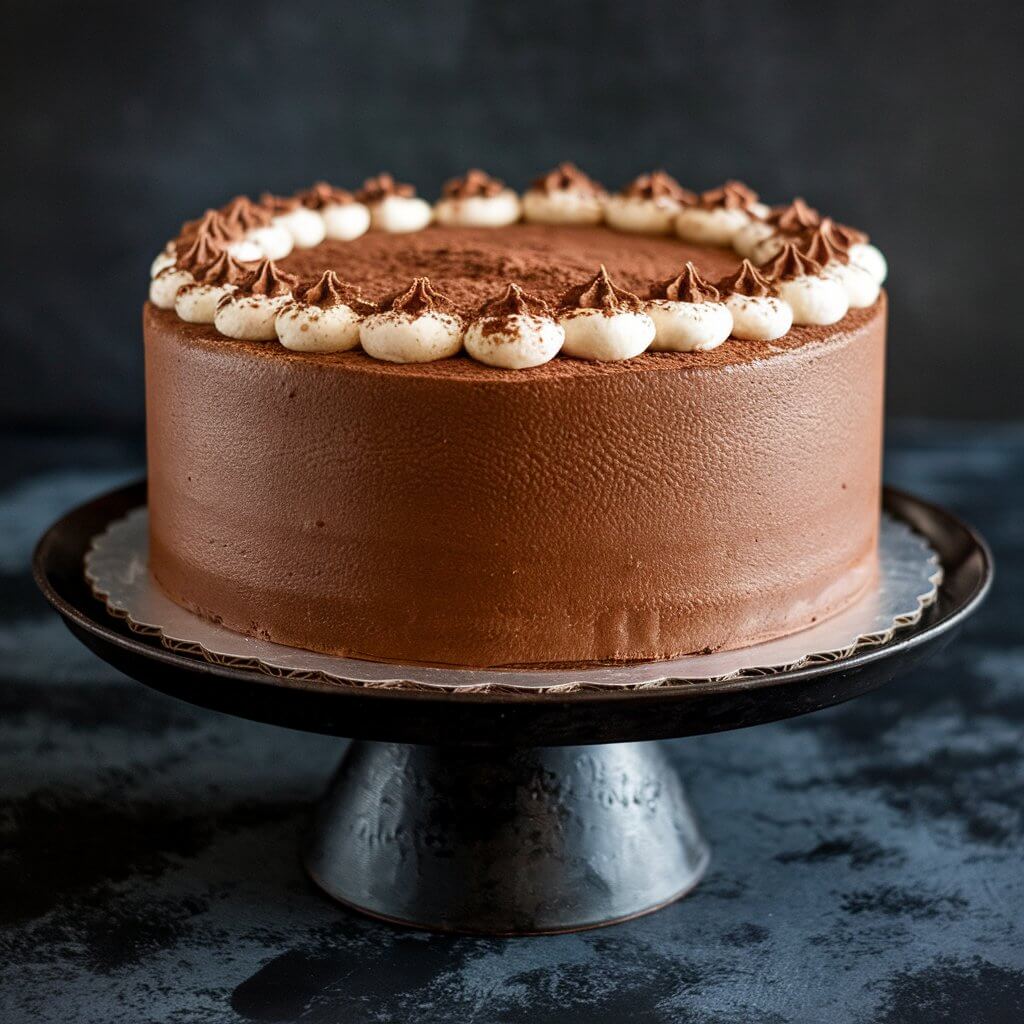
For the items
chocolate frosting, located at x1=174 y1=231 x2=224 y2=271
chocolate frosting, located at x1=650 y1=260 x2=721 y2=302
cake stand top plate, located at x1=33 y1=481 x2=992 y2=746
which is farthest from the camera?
chocolate frosting, located at x1=174 y1=231 x2=224 y2=271

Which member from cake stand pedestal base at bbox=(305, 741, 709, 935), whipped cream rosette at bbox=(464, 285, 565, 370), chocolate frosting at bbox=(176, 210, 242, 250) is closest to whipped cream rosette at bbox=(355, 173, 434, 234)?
chocolate frosting at bbox=(176, 210, 242, 250)

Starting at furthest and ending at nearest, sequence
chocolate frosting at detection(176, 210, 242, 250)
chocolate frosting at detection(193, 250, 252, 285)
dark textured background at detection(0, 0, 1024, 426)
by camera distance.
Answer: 1. dark textured background at detection(0, 0, 1024, 426)
2. chocolate frosting at detection(176, 210, 242, 250)
3. chocolate frosting at detection(193, 250, 252, 285)

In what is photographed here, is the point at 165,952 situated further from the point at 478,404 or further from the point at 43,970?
the point at 478,404

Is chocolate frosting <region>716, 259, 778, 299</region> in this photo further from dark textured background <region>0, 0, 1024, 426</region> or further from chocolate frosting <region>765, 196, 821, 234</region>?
dark textured background <region>0, 0, 1024, 426</region>

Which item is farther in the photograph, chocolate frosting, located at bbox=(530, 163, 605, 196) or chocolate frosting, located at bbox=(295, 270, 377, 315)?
chocolate frosting, located at bbox=(530, 163, 605, 196)

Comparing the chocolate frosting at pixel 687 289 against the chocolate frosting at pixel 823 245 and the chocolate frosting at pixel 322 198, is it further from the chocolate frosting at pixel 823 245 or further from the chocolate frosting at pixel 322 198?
the chocolate frosting at pixel 322 198

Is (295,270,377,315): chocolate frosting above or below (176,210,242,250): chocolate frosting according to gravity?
above
